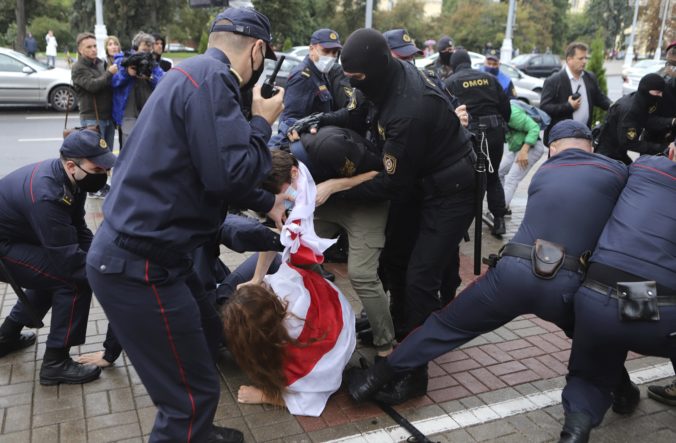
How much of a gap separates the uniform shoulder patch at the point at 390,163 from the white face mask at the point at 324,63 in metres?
2.42

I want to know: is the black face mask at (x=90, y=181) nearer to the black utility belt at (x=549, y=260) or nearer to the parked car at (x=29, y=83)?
the black utility belt at (x=549, y=260)

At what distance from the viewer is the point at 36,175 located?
3.17 m

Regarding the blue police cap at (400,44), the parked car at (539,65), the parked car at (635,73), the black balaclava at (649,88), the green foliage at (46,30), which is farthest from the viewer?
the green foliage at (46,30)

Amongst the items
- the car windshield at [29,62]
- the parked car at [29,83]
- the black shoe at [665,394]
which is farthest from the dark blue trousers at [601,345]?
the car windshield at [29,62]

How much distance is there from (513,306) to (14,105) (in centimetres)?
1445

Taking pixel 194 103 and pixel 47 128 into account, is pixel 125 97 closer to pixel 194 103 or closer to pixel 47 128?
pixel 194 103

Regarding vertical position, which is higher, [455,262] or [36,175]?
[36,175]

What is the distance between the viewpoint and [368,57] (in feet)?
9.85

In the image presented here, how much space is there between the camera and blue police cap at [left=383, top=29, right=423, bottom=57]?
174 inches

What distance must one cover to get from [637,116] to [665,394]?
281 cm

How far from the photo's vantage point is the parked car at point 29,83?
1369 centimetres

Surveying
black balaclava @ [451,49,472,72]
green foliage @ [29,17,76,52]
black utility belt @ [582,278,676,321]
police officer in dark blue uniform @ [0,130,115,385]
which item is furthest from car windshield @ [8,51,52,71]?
green foliage @ [29,17,76,52]

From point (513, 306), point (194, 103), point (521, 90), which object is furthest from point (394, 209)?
point (521, 90)

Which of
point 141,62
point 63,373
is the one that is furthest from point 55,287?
point 141,62
